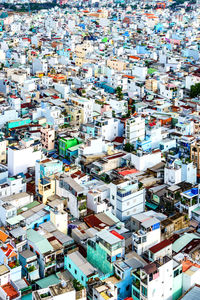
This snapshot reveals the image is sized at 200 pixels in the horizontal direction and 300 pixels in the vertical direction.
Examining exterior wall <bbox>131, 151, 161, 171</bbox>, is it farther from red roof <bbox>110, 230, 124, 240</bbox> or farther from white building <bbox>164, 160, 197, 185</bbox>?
red roof <bbox>110, 230, 124, 240</bbox>

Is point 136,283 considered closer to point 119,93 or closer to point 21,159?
point 21,159

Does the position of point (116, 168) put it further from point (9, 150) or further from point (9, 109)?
point (9, 109)

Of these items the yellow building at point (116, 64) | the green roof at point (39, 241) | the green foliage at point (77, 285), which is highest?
the yellow building at point (116, 64)

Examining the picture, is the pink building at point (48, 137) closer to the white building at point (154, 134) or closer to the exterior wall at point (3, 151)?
the exterior wall at point (3, 151)

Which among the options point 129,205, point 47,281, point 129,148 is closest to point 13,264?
point 47,281

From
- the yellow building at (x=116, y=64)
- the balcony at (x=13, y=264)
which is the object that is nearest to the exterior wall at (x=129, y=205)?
the balcony at (x=13, y=264)

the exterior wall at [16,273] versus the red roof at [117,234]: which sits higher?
the red roof at [117,234]
